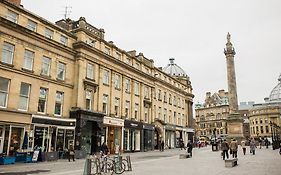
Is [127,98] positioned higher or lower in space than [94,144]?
higher

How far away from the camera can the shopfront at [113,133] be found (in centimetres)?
3316

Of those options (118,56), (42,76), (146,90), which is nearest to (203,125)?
(146,90)

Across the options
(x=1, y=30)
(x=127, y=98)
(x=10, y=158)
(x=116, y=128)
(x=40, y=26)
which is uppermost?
(x=40, y=26)

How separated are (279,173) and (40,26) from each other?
24470 millimetres

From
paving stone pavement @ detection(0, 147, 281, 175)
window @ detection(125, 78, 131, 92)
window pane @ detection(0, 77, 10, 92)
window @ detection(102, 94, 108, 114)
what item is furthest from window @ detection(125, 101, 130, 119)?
window pane @ detection(0, 77, 10, 92)

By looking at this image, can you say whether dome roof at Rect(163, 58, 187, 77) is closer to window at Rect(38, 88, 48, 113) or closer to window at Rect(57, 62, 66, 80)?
window at Rect(57, 62, 66, 80)

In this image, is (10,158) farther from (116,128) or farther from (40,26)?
(116,128)

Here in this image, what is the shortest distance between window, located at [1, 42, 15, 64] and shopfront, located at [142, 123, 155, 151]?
23.0 metres

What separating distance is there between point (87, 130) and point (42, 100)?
6.80 meters

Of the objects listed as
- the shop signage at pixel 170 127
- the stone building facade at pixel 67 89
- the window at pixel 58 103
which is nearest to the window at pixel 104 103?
the stone building facade at pixel 67 89

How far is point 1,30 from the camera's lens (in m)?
22.4

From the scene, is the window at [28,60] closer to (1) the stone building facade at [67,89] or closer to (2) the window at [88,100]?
(1) the stone building facade at [67,89]

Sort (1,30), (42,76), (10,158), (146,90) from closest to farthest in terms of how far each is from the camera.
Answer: (10,158)
(1,30)
(42,76)
(146,90)

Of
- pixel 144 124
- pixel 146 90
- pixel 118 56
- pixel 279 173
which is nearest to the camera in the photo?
pixel 279 173
